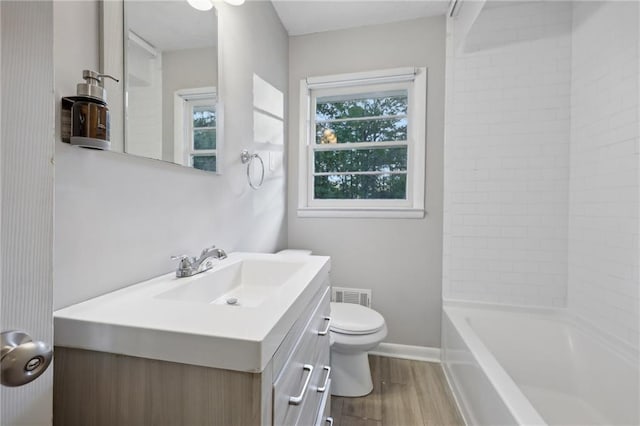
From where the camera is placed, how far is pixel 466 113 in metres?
2.07

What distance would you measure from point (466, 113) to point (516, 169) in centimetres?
52

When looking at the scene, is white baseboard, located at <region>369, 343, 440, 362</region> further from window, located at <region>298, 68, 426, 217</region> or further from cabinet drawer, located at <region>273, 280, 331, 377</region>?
cabinet drawer, located at <region>273, 280, 331, 377</region>

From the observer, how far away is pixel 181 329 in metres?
0.57

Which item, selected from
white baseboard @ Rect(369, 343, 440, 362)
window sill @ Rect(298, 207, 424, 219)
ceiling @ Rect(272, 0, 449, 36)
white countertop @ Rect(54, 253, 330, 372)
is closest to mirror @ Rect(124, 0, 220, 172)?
white countertop @ Rect(54, 253, 330, 372)

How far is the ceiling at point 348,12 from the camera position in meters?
2.01

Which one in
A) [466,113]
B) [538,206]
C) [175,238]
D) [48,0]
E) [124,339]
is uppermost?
[466,113]

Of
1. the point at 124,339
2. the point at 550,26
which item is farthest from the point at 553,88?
the point at 124,339

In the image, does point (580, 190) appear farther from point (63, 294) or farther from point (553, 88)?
point (63, 294)

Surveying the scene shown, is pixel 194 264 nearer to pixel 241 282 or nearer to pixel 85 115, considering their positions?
pixel 241 282

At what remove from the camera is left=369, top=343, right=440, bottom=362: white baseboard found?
7.04 ft

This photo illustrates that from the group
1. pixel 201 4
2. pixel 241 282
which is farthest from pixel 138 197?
pixel 201 4

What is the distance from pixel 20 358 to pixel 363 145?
2.21m

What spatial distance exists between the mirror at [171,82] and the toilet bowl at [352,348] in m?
1.17

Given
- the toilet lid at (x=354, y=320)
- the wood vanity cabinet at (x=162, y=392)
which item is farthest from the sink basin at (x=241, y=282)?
the toilet lid at (x=354, y=320)
